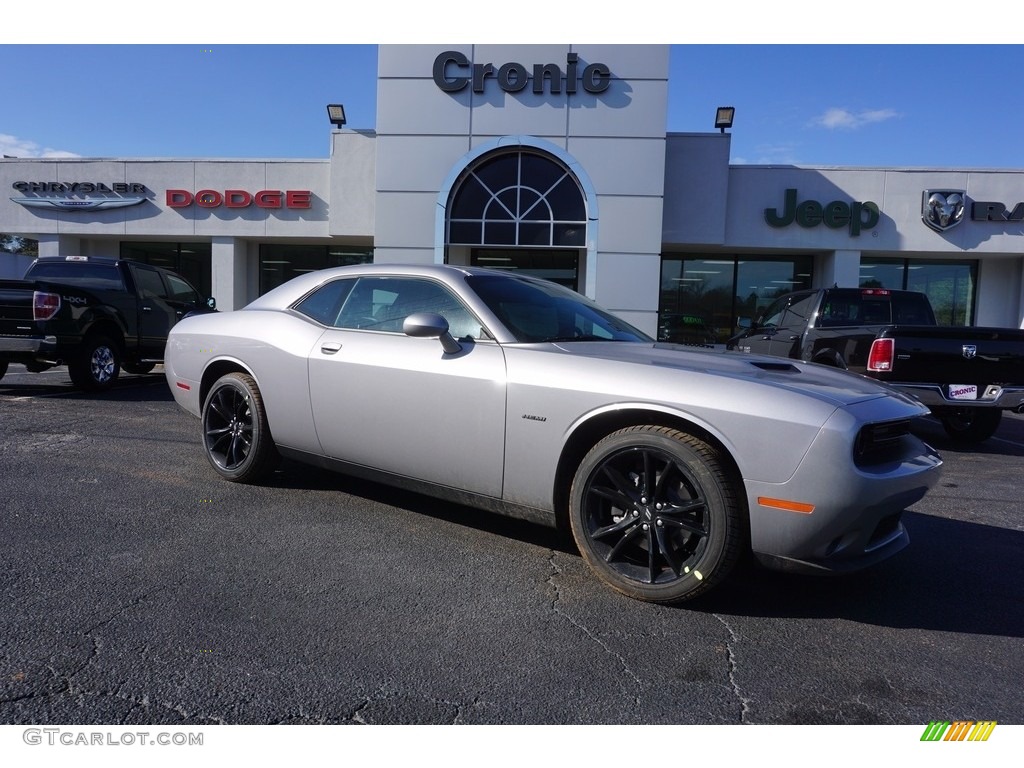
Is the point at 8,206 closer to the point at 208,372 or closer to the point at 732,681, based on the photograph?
the point at 208,372

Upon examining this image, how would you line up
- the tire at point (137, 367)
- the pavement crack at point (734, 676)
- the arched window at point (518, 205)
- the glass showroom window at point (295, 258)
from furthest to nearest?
the glass showroom window at point (295, 258), the arched window at point (518, 205), the tire at point (137, 367), the pavement crack at point (734, 676)

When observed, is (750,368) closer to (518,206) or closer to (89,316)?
(89,316)

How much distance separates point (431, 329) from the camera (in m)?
3.48

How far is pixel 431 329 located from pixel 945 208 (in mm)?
17368

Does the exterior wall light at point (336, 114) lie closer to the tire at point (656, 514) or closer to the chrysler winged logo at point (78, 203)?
the chrysler winged logo at point (78, 203)

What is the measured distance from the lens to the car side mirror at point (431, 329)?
3490mm

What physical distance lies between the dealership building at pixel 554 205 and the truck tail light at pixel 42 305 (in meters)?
7.61

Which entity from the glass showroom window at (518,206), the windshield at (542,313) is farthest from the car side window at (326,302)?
the glass showroom window at (518,206)

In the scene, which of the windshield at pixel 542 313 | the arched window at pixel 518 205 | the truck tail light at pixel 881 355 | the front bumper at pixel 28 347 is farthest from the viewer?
the arched window at pixel 518 205

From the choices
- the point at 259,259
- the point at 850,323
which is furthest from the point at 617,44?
the point at 259,259

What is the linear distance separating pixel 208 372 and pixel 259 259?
15.8 metres

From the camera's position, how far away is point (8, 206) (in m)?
18.9

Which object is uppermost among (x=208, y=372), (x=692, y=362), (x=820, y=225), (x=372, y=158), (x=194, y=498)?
(x=372, y=158)

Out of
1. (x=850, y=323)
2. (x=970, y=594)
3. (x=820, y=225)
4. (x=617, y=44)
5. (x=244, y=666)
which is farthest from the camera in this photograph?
(x=820, y=225)
